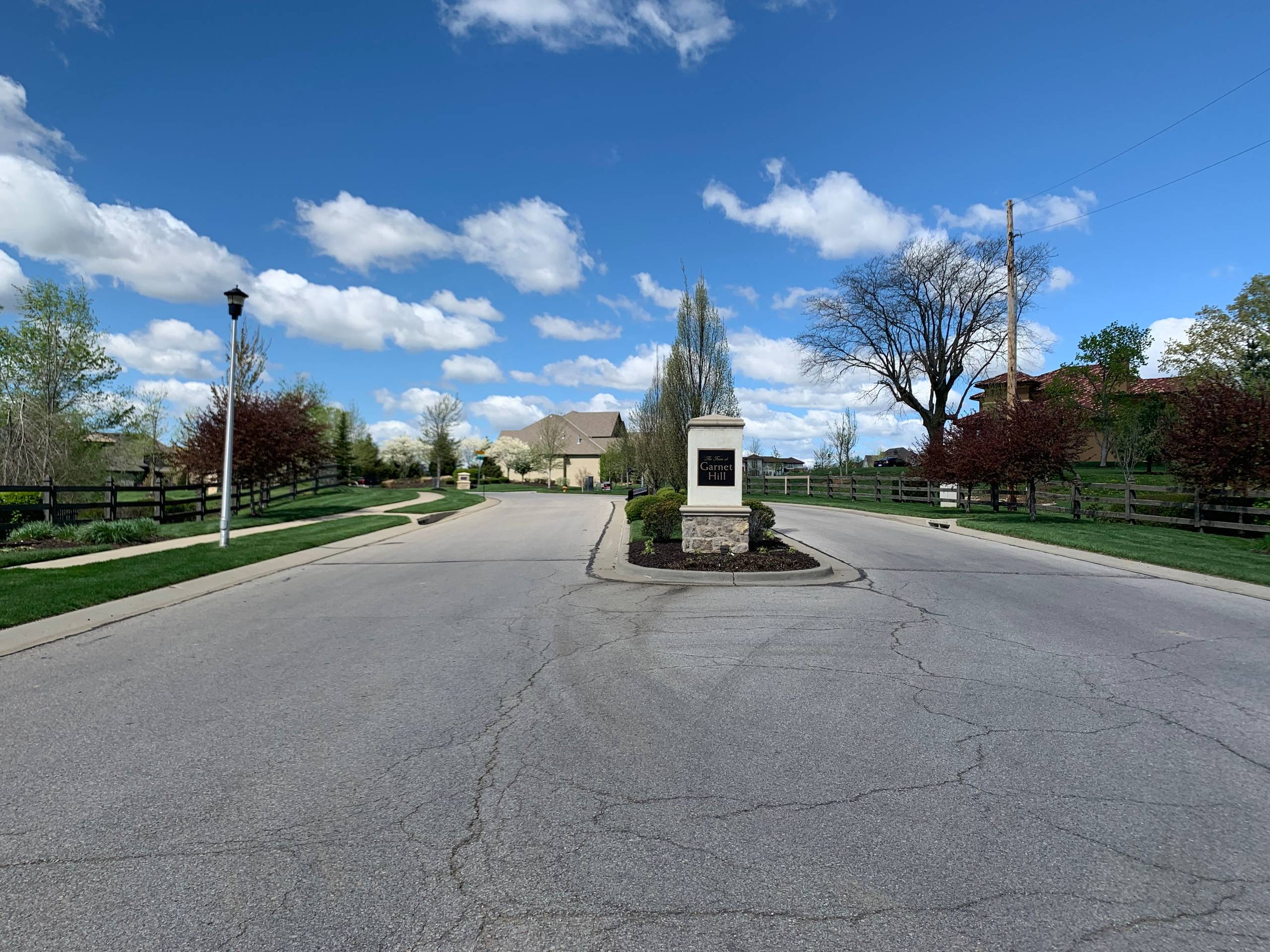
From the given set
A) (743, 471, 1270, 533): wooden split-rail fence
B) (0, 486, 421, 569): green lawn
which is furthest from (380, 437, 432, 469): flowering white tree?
(743, 471, 1270, 533): wooden split-rail fence

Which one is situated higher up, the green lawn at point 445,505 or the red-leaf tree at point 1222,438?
the red-leaf tree at point 1222,438

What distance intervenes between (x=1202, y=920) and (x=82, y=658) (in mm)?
8234

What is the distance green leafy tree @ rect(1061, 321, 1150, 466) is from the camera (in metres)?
44.7

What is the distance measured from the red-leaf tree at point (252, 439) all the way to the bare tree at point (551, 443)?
143 ft

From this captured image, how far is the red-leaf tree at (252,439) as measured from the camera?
Result: 24.8 m

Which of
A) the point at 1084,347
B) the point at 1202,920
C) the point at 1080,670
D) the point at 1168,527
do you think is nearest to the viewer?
the point at 1202,920

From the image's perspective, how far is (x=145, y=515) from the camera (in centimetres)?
2192

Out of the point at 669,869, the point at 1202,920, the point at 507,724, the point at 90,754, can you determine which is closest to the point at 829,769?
the point at 669,869

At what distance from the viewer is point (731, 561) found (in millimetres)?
12688

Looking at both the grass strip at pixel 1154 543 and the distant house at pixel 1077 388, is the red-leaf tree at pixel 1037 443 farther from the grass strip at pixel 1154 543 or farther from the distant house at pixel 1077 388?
the distant house at pixel 1077 388

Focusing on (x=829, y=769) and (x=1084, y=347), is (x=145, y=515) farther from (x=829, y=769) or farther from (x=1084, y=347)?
(x=1084, y=347)

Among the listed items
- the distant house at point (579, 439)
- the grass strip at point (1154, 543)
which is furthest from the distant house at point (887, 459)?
the grass strip at point (1154, 543)

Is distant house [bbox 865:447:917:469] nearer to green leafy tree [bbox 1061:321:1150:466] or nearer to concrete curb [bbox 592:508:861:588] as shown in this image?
green leafy tree [bbox 1061:321:1150:466]

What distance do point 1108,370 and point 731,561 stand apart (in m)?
42.8
